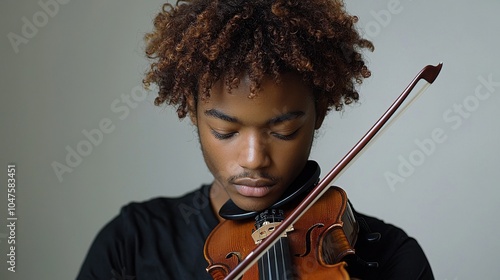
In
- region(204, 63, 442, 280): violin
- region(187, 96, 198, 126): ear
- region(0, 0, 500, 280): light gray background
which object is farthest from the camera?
region(0, 0, 500, 280): light gray background

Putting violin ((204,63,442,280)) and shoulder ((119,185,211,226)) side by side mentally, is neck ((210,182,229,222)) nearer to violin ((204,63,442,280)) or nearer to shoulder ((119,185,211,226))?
shoulder ((119,185,211,226))

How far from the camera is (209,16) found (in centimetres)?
104

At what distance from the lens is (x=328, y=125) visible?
1759 millimetres

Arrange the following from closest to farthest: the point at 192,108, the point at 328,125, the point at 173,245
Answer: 1. the point at 192,108
2. the point at 173,245
3. the point at 328,125

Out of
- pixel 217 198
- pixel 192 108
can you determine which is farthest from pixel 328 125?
pixel 192 108

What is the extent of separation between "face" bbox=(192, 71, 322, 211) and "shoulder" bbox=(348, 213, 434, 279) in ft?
0.55

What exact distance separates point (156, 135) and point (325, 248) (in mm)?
881

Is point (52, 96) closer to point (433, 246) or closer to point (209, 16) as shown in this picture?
point (209, 16)

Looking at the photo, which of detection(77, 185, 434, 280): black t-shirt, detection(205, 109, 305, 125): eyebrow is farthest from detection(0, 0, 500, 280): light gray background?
detection(205, 109, 305, 125): eyebrow

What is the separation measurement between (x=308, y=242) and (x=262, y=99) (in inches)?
8.3

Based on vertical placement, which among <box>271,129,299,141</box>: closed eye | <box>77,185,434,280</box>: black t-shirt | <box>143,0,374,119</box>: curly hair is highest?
<box>143,0,374,119</box>: curly hair

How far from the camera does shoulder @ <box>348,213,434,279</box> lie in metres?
1.13

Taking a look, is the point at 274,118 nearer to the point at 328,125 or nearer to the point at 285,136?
the point at 285,136

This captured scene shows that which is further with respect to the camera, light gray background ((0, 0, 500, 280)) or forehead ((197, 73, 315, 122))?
light gray background ((0, 0, 500, 280))
